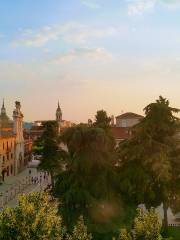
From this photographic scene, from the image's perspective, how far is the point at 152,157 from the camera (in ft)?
92.3

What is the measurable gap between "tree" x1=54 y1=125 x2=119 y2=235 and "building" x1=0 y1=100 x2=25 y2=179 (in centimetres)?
4082

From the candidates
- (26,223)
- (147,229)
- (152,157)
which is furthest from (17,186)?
(147,229)

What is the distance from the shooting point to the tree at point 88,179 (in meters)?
27.0

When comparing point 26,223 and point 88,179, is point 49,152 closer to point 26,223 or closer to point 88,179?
point 88,179

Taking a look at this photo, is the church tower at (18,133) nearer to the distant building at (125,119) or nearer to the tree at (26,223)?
the distant building at (125,119)

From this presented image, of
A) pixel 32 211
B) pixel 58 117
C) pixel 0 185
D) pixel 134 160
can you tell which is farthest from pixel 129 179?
pixel 58 117

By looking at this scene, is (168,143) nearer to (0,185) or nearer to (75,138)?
(75,138)

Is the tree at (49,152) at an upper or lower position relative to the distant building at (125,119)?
lower

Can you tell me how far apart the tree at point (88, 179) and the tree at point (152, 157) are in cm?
145

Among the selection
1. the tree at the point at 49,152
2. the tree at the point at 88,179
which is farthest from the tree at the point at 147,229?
the tree at the point at 49,152

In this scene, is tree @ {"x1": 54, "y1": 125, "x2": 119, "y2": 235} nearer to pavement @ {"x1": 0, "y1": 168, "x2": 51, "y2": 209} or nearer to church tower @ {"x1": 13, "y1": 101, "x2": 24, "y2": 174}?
pavement @ {"x1": 0, "y1": 168, "x2": 51, "y2": 209}

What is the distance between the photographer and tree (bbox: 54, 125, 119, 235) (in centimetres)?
2698

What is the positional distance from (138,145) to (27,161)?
212ft

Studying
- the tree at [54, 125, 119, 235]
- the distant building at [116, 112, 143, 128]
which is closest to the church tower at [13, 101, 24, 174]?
the distant building at [116, 112, 143, 128]
